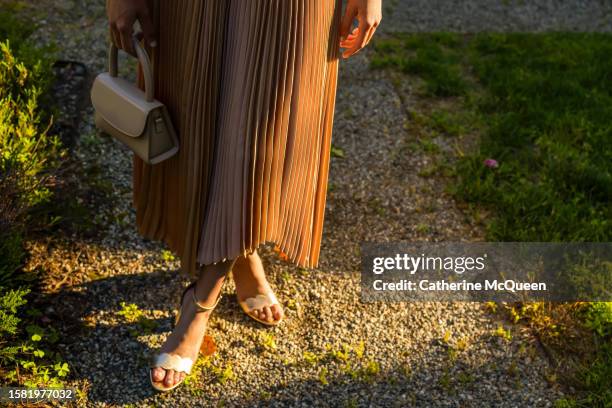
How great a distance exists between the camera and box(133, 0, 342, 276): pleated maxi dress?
7.41 ft

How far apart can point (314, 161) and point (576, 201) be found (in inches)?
66.0

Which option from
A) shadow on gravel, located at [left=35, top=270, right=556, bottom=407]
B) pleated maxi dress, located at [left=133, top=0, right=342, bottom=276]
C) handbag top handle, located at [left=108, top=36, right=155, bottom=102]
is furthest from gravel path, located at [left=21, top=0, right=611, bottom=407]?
handbag top handle, located at [left=108, top=36, right=155, bottom=102]

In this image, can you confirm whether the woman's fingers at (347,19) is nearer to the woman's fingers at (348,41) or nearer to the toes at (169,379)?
the woman's fingers at (348,41)

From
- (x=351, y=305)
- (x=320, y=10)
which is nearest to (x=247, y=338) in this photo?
(x=351, y=305)

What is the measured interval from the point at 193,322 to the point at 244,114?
86 cm

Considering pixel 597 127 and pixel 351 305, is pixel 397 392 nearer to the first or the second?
pixel 351 305

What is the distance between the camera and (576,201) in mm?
3613

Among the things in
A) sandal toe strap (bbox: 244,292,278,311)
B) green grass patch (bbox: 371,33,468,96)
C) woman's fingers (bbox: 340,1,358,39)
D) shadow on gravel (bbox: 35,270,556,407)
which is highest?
woman's fingers (bbox: 340,1,358,39)

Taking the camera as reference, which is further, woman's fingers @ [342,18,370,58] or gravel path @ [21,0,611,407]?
gravel path @ [21,0,611,407]

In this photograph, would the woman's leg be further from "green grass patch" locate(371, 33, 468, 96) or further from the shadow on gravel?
"green grass patch" locate(371, 33, 468, 96)

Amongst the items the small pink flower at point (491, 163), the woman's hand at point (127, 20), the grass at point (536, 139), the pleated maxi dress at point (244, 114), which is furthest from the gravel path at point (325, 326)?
the woman's hand at point (127, 20)

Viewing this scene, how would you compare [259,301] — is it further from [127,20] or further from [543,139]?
[543,139]

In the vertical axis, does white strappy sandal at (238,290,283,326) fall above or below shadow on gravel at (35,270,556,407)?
above

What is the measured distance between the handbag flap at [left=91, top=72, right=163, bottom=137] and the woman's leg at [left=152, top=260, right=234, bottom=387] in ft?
1.88
